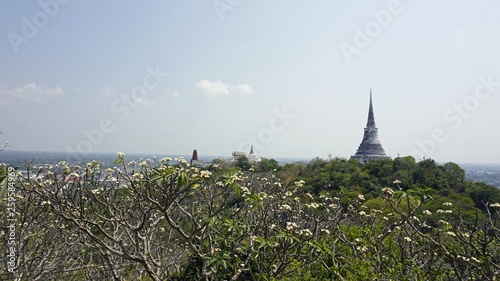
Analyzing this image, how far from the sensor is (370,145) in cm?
4756

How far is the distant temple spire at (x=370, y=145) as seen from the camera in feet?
153

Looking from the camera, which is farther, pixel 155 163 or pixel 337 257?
pixel 337 257

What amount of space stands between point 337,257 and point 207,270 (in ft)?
5.47

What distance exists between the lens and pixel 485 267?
14.8ft

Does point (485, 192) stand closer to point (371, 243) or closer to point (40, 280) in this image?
point (371, 243)

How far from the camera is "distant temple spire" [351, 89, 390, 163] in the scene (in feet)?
153

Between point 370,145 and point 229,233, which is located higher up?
point 370,145

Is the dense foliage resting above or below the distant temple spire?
below

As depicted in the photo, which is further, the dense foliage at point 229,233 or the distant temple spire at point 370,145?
the distant temple spire at point 370,145

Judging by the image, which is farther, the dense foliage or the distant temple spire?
the distant temple spire

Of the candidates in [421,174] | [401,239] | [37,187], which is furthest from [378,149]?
[37,187]

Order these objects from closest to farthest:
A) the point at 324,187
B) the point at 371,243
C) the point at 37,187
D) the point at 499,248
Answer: the point at 37,187
the point at 499,248
the point at 371,243
the point at 324,187

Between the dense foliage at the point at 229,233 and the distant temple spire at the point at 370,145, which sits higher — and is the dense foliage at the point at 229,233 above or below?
below

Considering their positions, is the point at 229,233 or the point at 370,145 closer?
the point at 229,233
